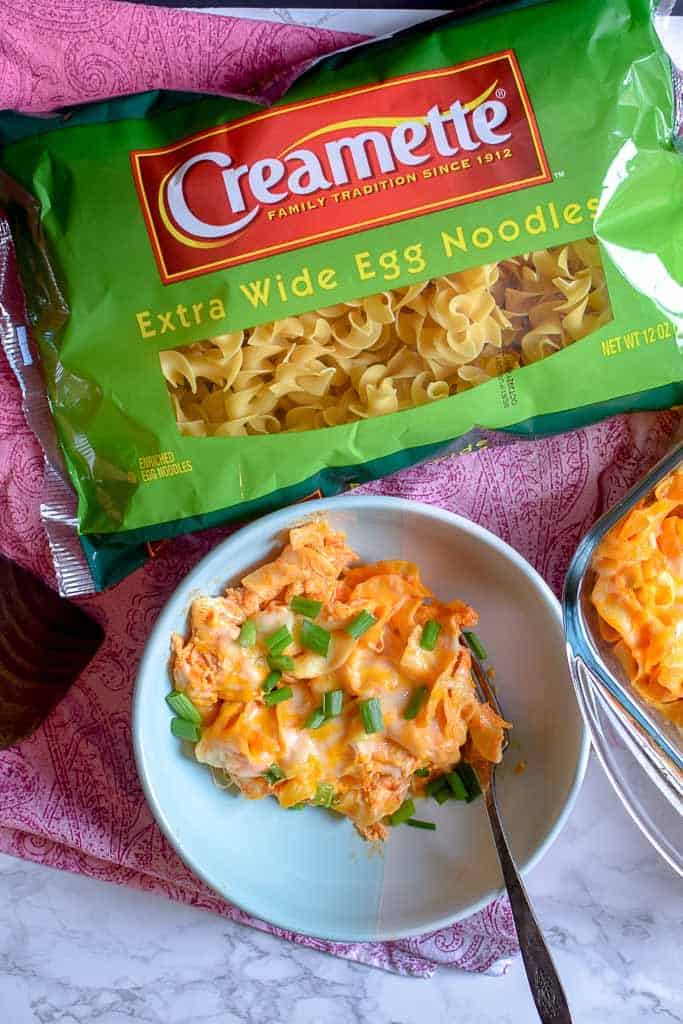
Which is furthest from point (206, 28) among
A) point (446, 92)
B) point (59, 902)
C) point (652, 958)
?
point (652, 958)

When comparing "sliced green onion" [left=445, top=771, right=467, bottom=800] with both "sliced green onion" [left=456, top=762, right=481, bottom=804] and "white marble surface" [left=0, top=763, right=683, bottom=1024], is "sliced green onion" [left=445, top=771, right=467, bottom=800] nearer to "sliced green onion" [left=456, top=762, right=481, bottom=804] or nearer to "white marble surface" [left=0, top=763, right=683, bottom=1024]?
"sliced green onion" [left=456, top=762, right=481, bottom=804]

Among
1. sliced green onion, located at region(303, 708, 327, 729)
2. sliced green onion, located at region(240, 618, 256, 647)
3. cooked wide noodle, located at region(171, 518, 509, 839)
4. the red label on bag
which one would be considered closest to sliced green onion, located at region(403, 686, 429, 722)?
cooked wide noodle, located at region(171, 518, 509, 839)

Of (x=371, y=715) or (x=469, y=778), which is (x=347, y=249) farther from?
(x=469, y=778)

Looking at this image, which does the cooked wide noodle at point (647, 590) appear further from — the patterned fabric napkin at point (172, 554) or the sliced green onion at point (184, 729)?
the sliced green onion at point (184, 729)

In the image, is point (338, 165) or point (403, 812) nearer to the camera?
point (338, 165)

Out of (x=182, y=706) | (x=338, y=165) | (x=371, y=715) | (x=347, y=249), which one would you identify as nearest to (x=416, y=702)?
(x=371, y=715)

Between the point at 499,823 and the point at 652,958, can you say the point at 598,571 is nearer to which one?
the point at 499,823

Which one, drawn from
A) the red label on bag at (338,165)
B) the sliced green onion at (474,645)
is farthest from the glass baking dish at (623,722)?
the red label on bag at (338,165)
